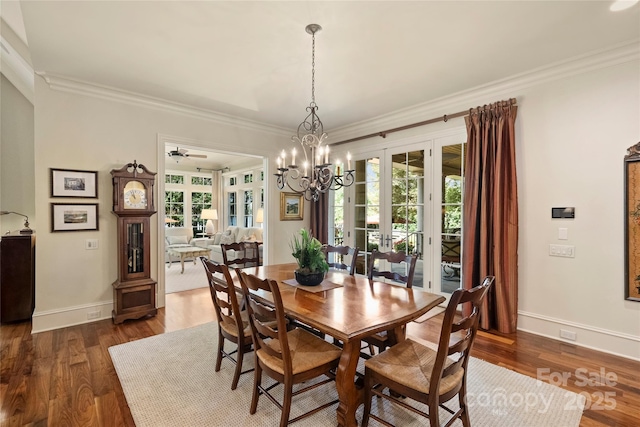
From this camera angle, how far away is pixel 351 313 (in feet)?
6.01

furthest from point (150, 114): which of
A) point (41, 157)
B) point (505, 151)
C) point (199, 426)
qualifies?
point (505, 151)

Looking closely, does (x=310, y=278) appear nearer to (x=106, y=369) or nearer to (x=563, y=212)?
(x=106, y=369)

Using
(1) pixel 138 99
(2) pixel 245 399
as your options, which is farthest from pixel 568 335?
(1) pixel 138 99

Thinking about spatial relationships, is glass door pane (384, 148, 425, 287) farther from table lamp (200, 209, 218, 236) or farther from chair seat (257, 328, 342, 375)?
table lamp (200, 209, 218, 236)

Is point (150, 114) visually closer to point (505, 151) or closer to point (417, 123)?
point (417, 123)

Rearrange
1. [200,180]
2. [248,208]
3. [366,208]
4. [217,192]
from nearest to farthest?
[366,208] → [248,208] → [200,180] → [217,192]

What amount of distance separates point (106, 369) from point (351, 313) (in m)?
2.27

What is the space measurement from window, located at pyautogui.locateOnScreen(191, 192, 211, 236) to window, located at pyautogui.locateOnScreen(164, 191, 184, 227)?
0.32 m

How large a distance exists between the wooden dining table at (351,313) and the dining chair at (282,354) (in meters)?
0.15

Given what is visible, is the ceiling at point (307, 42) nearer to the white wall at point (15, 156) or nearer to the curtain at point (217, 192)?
the white wall at point (15, 156)

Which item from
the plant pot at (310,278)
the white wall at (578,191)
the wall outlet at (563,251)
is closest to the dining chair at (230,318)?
the plant pot at (310,278)

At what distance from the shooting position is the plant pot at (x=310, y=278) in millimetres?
2404

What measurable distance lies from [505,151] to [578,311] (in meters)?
1.79

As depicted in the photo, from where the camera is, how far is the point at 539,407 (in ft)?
6.86
